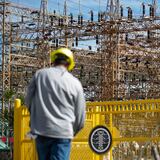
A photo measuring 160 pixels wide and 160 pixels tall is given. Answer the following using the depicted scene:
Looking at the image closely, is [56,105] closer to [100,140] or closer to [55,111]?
[55,111]

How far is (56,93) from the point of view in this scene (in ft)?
16.6

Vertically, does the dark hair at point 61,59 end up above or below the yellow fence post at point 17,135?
above

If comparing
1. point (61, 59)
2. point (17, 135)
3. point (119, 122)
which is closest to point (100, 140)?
point (119, 122)

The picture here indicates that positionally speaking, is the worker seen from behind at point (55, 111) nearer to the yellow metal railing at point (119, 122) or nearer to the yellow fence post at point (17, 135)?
the yellow metal railing at point (119, 122)

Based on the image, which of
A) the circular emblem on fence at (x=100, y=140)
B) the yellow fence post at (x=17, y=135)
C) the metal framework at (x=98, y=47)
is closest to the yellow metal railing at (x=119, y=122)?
the circular emblem on fence at (x=100, y=140)

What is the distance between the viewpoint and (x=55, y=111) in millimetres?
5035

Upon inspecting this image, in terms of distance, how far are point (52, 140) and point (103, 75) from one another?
132 feet

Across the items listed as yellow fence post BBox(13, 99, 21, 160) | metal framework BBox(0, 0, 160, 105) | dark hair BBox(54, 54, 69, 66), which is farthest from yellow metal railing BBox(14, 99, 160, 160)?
metal framework BBox(0, 0, 160, 105)

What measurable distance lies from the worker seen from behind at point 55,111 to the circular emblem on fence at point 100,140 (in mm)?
4858

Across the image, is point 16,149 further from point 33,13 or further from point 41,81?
point 33,13

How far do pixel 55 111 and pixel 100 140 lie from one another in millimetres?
5050

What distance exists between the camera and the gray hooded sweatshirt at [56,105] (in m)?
5.01

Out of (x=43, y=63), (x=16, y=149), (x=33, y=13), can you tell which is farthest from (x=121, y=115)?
(x=33, y=13)

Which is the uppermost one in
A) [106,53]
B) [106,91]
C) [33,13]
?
[33,13]
